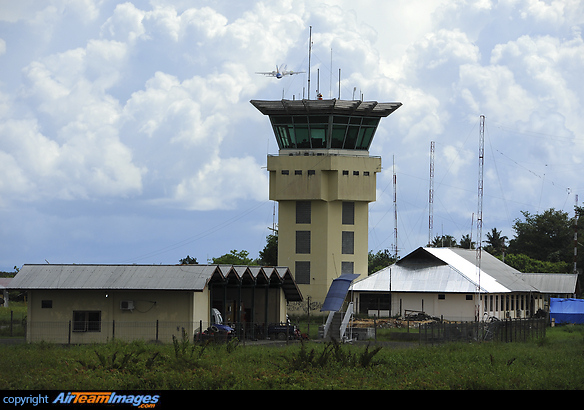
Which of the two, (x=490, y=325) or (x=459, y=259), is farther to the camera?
(x=459, y=259)

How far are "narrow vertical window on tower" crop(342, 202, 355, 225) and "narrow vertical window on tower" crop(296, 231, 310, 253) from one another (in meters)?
3.86

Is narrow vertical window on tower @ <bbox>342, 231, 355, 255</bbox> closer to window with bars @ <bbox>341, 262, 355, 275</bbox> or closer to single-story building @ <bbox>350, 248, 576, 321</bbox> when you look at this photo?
window with bars @ <bbox>341, 262, 355, 275</bbox>

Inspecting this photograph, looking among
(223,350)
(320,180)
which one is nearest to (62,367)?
(223,350)

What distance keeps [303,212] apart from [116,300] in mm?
35506

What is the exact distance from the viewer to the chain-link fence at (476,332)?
43678 millimetres

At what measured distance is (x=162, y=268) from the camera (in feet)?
152

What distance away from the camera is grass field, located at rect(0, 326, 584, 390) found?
2758cm

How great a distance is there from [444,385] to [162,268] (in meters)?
22.7

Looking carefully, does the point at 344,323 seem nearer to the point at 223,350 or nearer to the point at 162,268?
the point at 162,268

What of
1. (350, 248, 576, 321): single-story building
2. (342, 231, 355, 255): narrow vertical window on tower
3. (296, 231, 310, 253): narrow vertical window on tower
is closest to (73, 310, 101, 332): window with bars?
(350, 248, 576, 321): single-story building

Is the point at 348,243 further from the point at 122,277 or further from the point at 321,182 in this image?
the point at 122,277

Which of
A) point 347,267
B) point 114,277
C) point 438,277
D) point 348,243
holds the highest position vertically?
point 348,243

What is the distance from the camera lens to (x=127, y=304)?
45250 mm

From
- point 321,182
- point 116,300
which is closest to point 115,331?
point 116,300
